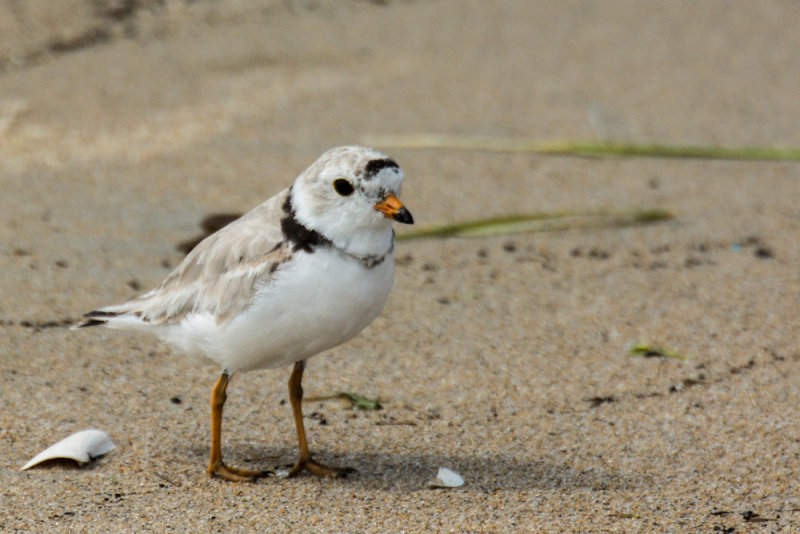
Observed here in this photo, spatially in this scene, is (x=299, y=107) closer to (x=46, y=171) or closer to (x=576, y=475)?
(x=46, y=171)

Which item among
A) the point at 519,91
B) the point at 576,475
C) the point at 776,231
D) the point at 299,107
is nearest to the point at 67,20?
the point at 299,107

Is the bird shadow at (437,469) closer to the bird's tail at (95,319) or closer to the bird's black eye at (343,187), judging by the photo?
the bird's tail at (95,319)

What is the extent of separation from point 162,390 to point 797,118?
15.5 feet

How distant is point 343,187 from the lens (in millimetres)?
3252

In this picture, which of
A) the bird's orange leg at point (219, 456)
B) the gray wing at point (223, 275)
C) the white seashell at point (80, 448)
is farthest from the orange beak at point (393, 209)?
the white seashell at point (80, 448)

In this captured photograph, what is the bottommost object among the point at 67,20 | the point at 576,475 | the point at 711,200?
the point at 576,475

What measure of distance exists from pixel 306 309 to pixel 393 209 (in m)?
0.38

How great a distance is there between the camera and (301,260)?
3230 mm

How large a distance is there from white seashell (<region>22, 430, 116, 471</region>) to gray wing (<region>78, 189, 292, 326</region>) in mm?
392

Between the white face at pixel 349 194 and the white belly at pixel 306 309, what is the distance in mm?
89

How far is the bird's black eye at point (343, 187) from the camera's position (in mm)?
3248

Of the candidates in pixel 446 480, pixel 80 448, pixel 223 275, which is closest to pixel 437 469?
pixel 446 480

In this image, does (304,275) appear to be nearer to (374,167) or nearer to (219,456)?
(374,167)

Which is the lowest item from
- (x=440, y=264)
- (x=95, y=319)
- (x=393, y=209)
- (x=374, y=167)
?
(x=440, y=264)
